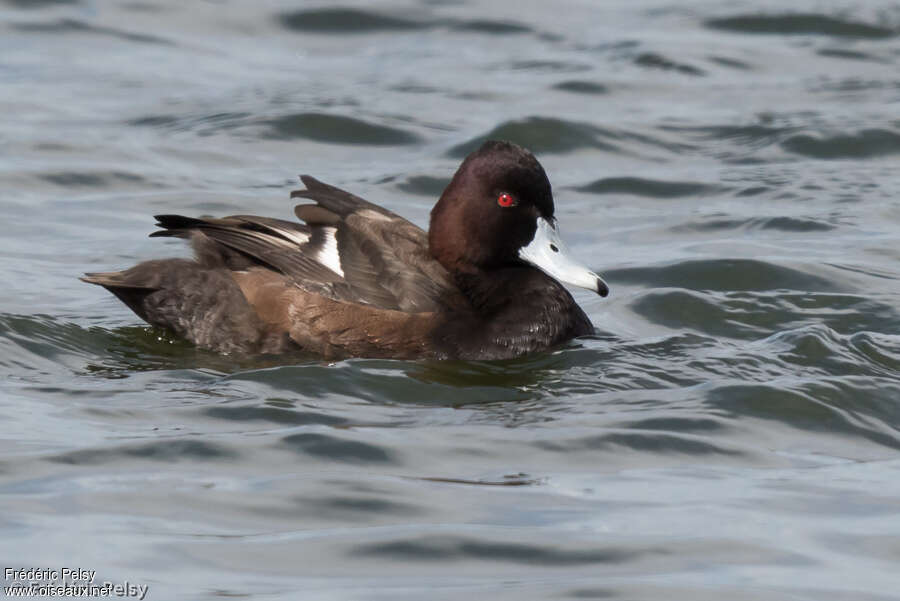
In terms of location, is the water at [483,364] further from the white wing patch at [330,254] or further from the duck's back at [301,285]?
the white wing patch at [330,254]

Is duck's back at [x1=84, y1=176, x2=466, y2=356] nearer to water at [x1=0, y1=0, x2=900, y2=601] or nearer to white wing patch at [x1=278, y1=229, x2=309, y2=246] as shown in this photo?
white wing patch at [x1=278, y1=229, x2=309, y2=246]

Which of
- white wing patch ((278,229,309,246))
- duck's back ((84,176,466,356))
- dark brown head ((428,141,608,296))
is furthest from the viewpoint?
dark brown head ((428,141,608,296))

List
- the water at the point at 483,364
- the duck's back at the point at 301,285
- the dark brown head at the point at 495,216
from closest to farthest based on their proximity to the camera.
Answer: the water at the point at 483,364, the duck's back at the point at 301,285, the dark brown head at the point at 495,216

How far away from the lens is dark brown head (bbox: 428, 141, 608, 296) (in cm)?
768

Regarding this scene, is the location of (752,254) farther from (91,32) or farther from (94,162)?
(91,32)

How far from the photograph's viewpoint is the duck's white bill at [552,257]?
25.5ft

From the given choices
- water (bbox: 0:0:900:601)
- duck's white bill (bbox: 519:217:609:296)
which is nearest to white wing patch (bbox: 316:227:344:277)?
water (bbox: 0:0:900:601)

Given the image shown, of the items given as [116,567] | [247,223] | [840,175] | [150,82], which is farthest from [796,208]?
[116,567]

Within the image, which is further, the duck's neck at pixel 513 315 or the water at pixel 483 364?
the duck's neck at pixel 513 315

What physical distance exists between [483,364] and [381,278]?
595mm

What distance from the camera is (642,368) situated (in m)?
7.36

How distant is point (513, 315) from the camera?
753 cm

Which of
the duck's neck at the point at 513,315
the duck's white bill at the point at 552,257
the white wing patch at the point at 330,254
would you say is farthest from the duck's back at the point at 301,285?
the duck's white bill at the point at 552,257

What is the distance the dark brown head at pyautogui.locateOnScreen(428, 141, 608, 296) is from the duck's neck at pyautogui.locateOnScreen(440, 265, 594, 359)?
8 cm
